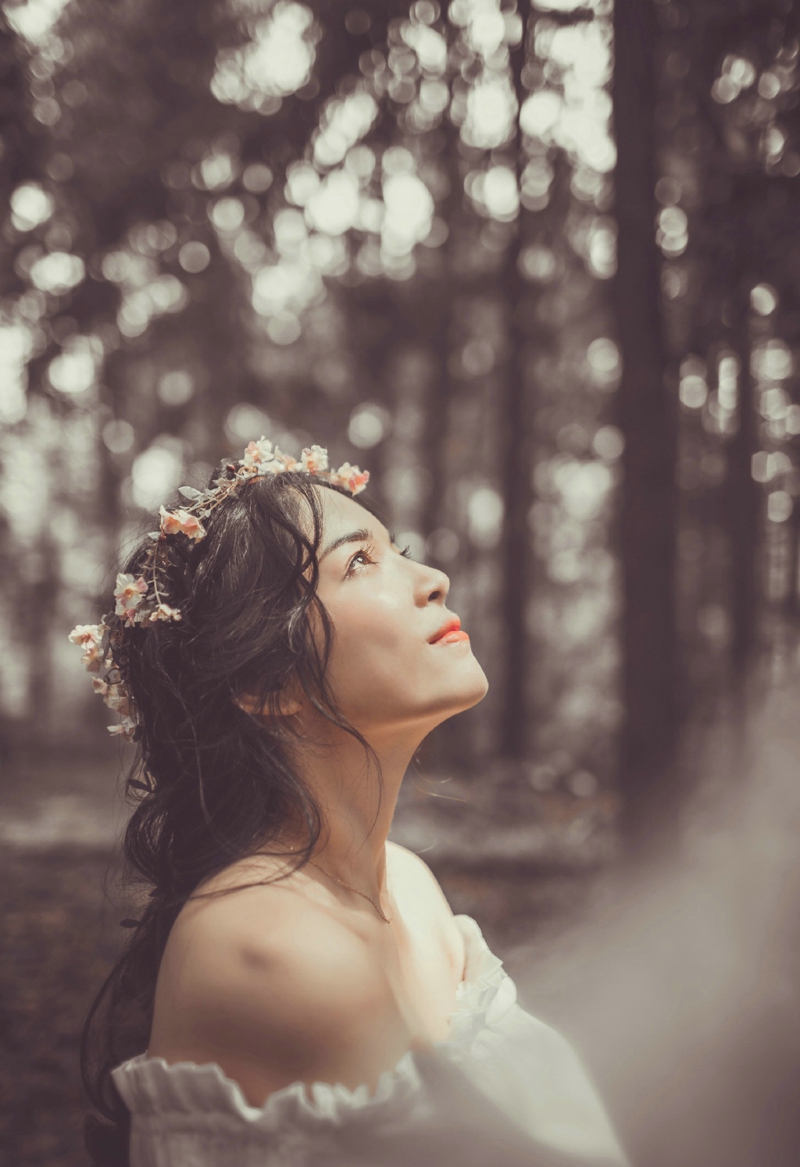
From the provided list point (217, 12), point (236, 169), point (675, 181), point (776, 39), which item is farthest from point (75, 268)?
point (776, 39)

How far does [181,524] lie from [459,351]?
9.64 metres

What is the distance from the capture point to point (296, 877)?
1519mm

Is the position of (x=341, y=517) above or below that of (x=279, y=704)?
above

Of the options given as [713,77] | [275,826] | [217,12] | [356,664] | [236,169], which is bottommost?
[275,826]

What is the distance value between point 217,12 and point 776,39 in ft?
15.6

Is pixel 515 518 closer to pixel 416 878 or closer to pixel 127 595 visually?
pixel 416 878

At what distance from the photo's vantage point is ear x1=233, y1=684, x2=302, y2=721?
5.52 feet

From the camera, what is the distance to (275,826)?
5.49 ft

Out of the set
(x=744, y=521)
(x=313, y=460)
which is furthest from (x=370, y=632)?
(x=744, y=521)

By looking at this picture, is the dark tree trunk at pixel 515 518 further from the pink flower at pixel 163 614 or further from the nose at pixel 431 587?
the pink flower at pixel 163 614

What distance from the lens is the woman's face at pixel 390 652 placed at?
63.9 inches

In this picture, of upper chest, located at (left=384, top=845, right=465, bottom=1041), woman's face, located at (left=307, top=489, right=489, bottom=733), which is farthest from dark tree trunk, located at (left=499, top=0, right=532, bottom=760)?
upper chest, located at (left=384, top=845, right=465, bottom=1041)

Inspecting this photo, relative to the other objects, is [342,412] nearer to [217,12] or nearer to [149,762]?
[217,12]

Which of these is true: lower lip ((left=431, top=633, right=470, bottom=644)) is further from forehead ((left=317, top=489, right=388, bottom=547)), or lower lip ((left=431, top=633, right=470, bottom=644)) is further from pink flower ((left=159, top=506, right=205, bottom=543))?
pink flower ((left=159, top=506, right=205, bottom=543))
